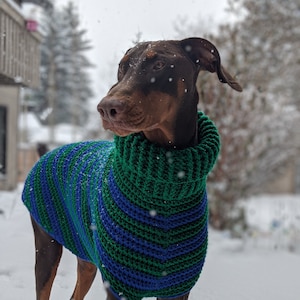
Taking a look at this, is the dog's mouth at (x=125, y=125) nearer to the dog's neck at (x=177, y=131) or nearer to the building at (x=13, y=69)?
the dog's neck at (x=177, y=131)

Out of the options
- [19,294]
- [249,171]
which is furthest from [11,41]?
[249,171]

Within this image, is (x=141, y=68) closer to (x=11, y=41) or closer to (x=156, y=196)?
(x=156, y=196)

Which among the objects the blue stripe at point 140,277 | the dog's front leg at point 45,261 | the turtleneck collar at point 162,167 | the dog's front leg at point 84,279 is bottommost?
the dog's front leg at point 84,279

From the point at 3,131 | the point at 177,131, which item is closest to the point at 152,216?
the point at 177,131

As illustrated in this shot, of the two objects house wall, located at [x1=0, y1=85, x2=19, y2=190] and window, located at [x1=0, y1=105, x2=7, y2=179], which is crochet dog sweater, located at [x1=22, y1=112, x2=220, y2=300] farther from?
window, located at [x1=0, y1=105, x2=7, y2=179]

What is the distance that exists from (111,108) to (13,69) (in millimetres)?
3408

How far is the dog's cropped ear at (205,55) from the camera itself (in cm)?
178

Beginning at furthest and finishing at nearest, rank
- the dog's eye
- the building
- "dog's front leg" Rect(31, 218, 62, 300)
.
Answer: the building, "dog's front leg" Rect(31, 218, 62, 300), the dog's eye

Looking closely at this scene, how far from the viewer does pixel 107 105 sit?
4.58 ft

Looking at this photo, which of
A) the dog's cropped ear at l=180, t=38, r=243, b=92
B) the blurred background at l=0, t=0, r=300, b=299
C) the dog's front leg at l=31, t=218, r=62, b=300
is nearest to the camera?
the dog's cropped ear at l=180, t=38, r=243, b=92

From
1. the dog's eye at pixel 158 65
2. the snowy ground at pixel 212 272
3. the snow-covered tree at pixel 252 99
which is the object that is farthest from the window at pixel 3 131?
the dog's eye at pixel 158 65

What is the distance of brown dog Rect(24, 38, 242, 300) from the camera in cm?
144

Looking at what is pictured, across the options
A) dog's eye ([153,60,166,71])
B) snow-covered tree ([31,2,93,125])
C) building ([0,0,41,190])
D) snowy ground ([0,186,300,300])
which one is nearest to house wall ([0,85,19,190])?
building ([0,0,41,190])

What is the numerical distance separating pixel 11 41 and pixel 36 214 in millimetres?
2583
